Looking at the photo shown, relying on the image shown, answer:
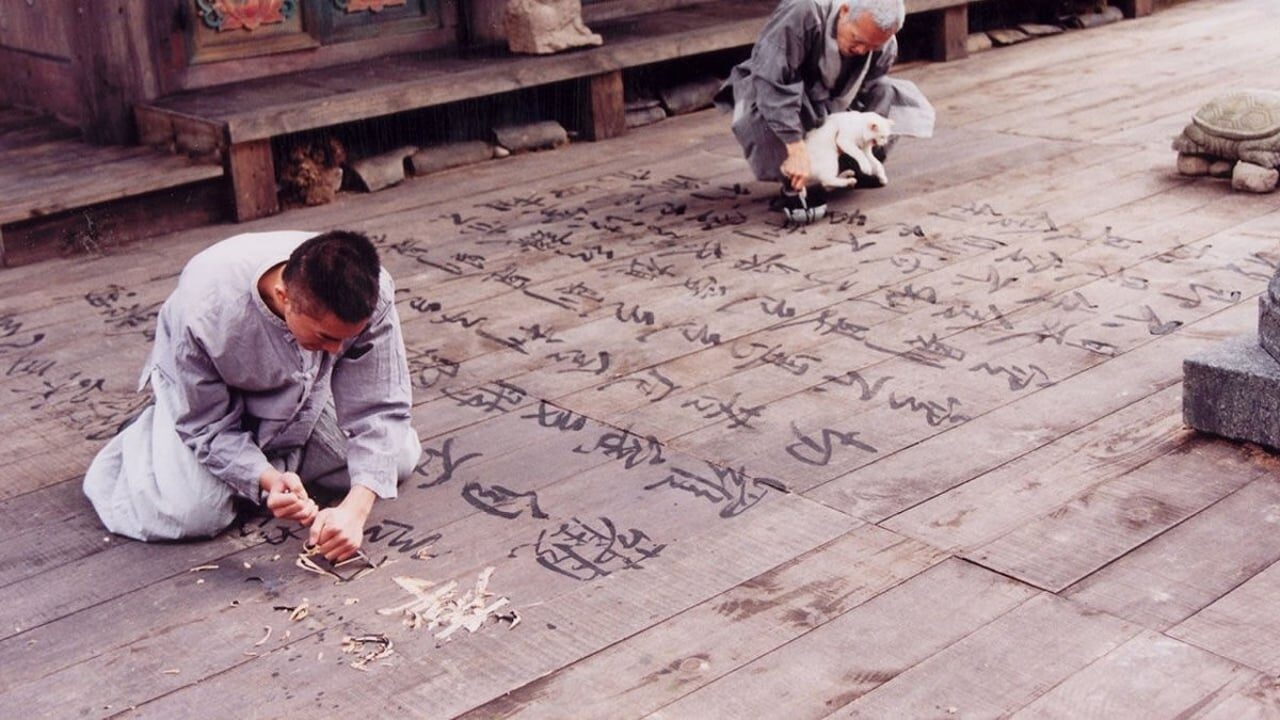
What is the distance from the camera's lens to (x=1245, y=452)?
3484mm

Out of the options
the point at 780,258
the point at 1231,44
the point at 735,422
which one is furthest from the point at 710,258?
the point at 1231,44

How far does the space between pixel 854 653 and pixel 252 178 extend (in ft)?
13.1

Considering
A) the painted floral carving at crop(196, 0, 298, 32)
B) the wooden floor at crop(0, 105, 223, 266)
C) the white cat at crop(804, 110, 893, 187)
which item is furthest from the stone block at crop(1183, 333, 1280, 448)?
the painted floral carving at crop(196, 0, 298, 32)

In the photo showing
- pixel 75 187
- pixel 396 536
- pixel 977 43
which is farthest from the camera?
pixel 977 43

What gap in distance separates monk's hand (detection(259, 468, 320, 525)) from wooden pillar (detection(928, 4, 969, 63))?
6.16 m

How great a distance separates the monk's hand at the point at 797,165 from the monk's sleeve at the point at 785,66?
1.4 inches

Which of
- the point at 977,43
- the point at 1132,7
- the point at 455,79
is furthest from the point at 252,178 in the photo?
the point at 1132,7

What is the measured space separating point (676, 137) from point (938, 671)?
4.78 m

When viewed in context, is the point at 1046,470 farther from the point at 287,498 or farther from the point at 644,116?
the point at 644,116

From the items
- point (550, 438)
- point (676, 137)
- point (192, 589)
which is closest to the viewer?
point (192, 589)

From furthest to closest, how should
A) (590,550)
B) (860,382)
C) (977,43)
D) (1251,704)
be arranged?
1. (977,43)
2. (860,382)
3. (590,550)
4. (1251,704)

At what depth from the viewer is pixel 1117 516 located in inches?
126

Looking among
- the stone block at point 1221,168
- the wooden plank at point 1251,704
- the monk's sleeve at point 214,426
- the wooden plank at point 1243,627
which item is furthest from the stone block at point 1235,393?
the stone block at point 1221,168

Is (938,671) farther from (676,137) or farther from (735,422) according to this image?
(676,137)
